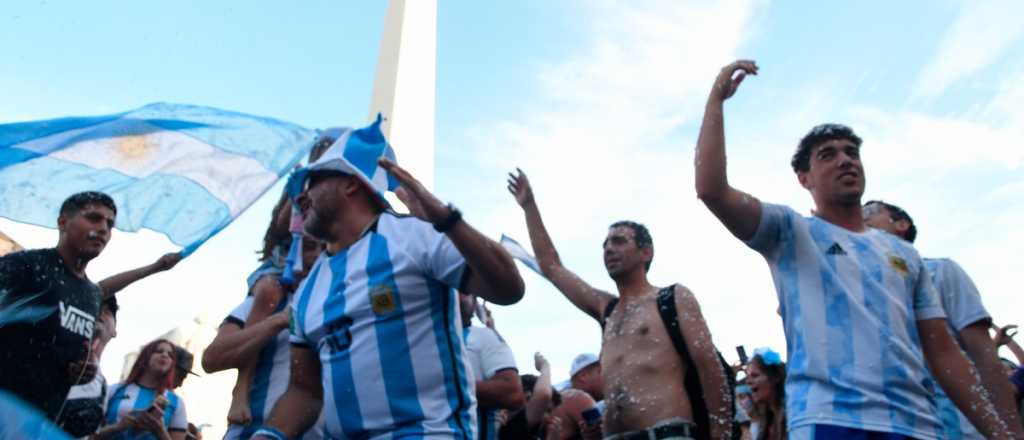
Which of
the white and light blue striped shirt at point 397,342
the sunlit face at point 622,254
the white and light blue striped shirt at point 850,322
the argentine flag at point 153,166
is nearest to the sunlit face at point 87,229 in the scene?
the argentine flag at point 153,166

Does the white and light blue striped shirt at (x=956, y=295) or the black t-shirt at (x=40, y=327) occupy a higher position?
the white and light blue striped shirt at (x=956, y=295)

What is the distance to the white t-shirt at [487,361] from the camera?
4.85m

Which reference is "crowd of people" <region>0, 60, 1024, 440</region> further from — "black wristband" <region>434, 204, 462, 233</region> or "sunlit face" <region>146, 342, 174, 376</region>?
"sunlit face" <region>146, 342, 174, 376</region>

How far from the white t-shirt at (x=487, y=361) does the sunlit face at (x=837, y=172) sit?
6.98 ft

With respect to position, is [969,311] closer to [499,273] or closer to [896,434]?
[896,434]

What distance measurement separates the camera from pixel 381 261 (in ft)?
9.45

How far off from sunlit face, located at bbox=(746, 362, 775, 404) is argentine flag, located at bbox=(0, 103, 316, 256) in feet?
10.5

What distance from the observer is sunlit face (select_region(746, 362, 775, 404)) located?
5.68m

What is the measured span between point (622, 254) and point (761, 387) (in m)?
1.58

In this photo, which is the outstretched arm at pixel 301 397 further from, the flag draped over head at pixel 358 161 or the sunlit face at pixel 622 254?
the sunlit face at pixel 622 254

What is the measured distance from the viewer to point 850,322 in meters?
2.96

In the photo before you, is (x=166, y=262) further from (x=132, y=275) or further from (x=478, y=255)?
(x=478, y=255)

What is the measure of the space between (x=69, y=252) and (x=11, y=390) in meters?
0.73

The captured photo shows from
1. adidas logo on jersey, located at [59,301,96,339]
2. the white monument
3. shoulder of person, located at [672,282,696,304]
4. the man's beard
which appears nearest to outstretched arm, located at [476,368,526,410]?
shoulder of person, located at [672,282,696,304]
